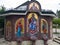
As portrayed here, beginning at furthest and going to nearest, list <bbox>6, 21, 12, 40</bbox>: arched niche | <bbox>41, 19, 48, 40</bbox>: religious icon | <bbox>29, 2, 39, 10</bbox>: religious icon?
<bbox>41, 19, 48, 40</bbox>: religious icon < <bbox>6, 21, 12, 40</bbox>: arched niche < <bbox>29, 2, 39, 10</bbox>: religious icon

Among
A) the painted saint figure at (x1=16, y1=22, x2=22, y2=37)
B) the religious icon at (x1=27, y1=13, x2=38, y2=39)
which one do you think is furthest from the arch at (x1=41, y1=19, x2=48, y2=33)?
the painted saint figure at (x1=16, y1=22, x2=22, y2=37)

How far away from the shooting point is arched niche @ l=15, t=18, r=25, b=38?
22906mm

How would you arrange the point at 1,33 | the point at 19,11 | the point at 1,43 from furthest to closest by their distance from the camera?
the point at 1,33, the point at 1,43, the point at 19,11

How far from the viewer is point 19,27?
23.0 metres

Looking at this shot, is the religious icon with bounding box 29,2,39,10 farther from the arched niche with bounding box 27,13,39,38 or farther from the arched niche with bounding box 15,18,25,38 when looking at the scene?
the arched niche with bounding box 15,18,25,38

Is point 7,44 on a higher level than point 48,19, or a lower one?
lower

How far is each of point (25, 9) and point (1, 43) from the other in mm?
4850

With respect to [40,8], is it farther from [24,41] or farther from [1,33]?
[1,33]

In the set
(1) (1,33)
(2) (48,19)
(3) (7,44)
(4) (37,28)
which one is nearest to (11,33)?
(3) (7,44)

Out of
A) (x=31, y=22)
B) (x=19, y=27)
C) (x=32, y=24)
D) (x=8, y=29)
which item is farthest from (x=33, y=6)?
(x=8, y=29)

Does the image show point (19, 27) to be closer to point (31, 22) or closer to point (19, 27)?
point (19, 27)

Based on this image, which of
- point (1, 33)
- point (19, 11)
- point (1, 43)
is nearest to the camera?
point (19, 11)

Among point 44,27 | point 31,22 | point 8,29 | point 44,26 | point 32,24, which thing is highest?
point 31,22

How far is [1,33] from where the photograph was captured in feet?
97.0
